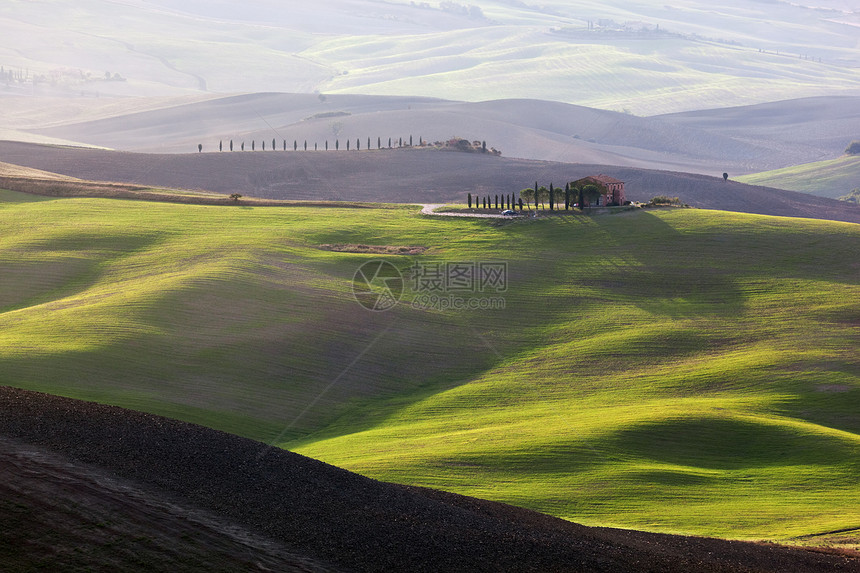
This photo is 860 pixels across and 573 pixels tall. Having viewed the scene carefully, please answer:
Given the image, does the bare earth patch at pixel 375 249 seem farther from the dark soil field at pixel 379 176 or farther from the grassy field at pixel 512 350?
the dark soil field at pixel 379 176

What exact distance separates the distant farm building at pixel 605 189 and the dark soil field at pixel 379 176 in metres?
38.8

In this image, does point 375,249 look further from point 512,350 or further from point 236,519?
point 236,519

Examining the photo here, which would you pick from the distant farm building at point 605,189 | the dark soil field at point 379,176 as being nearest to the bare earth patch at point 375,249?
the distant farm building at point 605,189

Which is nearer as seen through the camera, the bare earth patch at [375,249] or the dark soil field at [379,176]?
the bare earth patch at [375,249]

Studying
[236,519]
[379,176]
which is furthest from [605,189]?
[236,519]

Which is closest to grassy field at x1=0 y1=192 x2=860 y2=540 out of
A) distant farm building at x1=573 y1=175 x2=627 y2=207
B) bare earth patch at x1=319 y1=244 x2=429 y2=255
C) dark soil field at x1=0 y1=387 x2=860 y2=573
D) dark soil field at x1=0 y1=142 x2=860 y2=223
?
bare earth patch at x1=319 y1=244 x2=429 y2=255

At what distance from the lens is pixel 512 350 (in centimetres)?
5919

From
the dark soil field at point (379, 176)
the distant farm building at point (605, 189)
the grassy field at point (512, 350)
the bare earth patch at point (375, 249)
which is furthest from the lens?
the dark soil field at point (379, 176)

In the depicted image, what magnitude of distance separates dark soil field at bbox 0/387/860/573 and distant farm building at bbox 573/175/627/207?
68.9 metres

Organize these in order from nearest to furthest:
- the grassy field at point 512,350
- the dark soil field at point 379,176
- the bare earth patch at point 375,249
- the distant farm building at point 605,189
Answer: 1. the grassy field at point 512,350
2. the bare earth patch at point 375,249
3. the distant farm building at point 605,189
4. the dark soil field at point 379,176

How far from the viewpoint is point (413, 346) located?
190 feet

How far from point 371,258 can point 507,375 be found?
78.6ft

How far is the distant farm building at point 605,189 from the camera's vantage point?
93.7m

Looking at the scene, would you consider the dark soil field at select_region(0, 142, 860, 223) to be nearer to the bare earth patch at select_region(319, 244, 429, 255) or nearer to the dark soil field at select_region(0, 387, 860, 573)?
the bare earth patch at select_region(319, 244, 429, 255)
